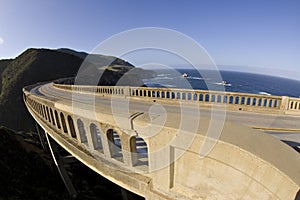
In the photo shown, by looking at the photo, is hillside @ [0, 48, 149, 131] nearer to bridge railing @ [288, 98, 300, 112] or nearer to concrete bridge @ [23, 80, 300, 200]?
bridge railing @ [288, 98, 300, 112]

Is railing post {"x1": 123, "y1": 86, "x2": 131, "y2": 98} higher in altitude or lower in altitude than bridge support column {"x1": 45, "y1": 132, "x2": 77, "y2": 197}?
higher

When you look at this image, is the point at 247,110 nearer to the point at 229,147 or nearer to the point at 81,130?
the point at 229,147

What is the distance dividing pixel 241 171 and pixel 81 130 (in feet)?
32.5

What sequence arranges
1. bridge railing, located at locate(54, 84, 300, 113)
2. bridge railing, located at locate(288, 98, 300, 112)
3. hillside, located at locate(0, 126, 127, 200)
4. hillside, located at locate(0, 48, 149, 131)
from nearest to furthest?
bridge railing, located at locate(288, 98, 300, 112) < bridge railing, located at locate(54, 84, 300, 113) < hillside, located at locate(0, 126, 127, 200) < hillside, located at locate(0, 48, 149, 131)

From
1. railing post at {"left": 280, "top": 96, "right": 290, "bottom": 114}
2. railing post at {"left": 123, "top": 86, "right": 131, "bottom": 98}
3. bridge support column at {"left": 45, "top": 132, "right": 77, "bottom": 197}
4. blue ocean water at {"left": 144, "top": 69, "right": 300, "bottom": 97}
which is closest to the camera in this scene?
railing post at {"left": 280, "top": 96, "right": 290, "bottom": 114}

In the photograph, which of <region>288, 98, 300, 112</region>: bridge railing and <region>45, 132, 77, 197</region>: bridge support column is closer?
<region>288, 98, 300, 112</region>: bridge railing

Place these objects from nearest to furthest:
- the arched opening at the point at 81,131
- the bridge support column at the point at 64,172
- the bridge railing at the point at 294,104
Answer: the arched opening at the point at 81,131 → the bridge railing at the point at 294,104 → the bridge support column at the point at 64,172

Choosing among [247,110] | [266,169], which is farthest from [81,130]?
[247,110]

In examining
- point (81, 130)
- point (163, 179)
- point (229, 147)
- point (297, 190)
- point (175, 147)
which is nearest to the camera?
point (297, 190)

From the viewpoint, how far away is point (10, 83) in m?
82.4

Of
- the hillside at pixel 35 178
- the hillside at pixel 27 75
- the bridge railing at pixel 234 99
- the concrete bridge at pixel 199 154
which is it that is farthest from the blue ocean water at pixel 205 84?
the hillside at pixel 27 75

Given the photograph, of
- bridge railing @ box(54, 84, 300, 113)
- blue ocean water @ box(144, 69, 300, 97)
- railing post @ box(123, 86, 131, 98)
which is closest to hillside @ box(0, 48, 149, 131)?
blue ocean water @ box(144, 69, 300, 97)

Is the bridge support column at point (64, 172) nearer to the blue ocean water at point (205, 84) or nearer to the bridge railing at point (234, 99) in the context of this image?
the bridge railing at point (234, 99)

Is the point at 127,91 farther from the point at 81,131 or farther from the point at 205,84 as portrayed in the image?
the point at 205,84
